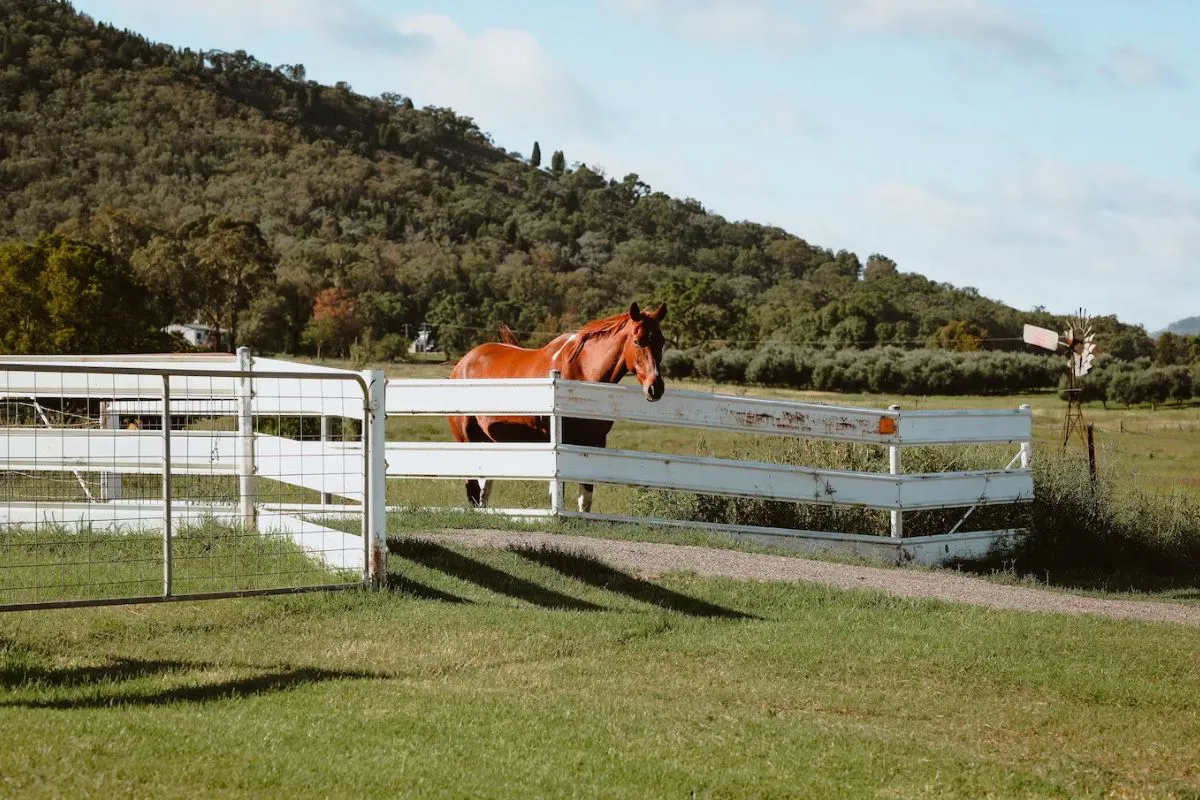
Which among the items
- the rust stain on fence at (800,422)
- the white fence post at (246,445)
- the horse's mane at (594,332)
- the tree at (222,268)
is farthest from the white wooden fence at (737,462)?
the tree at (222,268)

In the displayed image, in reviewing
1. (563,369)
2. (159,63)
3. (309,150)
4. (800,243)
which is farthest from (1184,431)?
(159,63)

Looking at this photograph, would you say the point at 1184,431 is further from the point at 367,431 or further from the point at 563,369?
the point at 367,431

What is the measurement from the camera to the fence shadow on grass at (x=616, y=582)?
948cm

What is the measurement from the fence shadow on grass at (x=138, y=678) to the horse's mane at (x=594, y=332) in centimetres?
666

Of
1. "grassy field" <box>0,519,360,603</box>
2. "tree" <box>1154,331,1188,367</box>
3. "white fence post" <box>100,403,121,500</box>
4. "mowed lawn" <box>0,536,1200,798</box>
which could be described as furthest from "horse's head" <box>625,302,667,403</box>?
"tree" <box>1154,331,1188,367</box>

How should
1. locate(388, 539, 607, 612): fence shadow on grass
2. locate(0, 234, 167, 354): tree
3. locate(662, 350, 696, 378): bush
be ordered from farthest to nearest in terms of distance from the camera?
locate(662, 350, 696, 378): bush
locate(0, 234, 167, 354): tree
locate(388, 539, 607, 612): fence shadow on grass

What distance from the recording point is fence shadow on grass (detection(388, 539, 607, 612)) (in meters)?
9.42

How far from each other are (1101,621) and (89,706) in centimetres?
720

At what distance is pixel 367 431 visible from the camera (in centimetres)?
911

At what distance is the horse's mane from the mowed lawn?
377 cm

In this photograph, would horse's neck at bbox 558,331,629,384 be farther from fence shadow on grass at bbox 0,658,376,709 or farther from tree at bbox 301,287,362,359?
tree at bbox 301,287,362,359

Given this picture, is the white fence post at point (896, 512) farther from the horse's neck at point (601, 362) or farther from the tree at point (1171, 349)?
the tree at point (1171, 349)

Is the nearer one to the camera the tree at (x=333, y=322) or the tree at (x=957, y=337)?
the tree at (x=333, y=322)

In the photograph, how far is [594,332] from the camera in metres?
13.4
